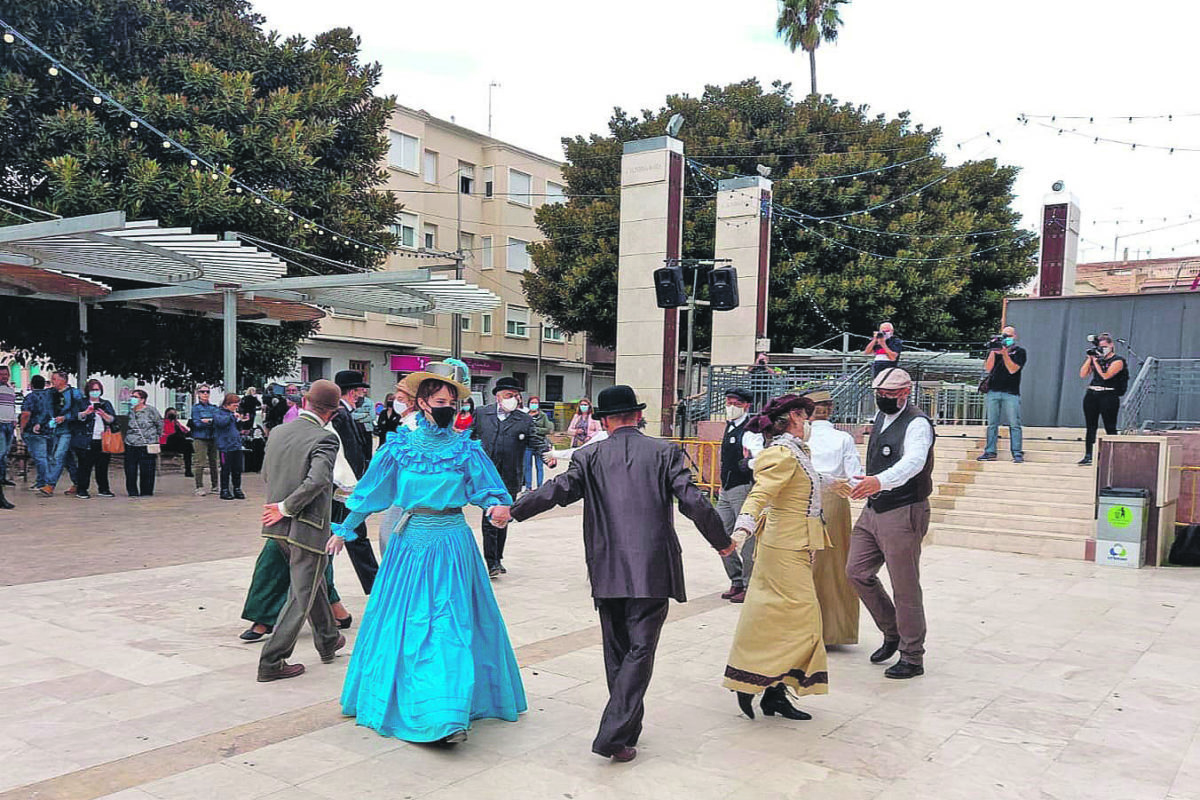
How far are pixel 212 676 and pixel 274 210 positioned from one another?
39.0 feet

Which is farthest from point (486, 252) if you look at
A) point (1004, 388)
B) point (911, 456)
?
point (911, 456)

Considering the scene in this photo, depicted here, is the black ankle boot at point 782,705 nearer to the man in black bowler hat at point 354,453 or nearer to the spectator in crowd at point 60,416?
the man in black bowler hat at point 354,453

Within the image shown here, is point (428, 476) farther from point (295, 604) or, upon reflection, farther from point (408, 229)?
point (408, 229)

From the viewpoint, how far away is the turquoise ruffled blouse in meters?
4.30

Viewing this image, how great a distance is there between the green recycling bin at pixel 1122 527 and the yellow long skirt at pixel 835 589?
4.98m

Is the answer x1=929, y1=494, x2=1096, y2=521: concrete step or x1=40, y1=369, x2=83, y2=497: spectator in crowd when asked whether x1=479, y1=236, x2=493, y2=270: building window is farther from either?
x1=929, y1=494, x2=1096, y2=521: concrete step

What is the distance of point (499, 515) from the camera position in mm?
4281

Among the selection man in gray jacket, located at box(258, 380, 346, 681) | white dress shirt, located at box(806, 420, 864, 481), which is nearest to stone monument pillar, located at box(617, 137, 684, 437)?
white dress shirt, located at box(806, 420, 864, 481)

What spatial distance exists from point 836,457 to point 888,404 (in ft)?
1.54

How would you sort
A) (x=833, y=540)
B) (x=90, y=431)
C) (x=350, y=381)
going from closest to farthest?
(x=833, y=540) < (x=350, y=381) < (x=90, y=431)

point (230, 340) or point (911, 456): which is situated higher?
point (230, 340)

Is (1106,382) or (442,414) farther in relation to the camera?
(1106,382)

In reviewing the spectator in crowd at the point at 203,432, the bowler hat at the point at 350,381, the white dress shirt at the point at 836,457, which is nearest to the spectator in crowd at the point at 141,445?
the spectator in crowd at the point at 203,432

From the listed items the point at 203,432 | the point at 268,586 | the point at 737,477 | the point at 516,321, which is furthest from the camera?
the point at 516,321
